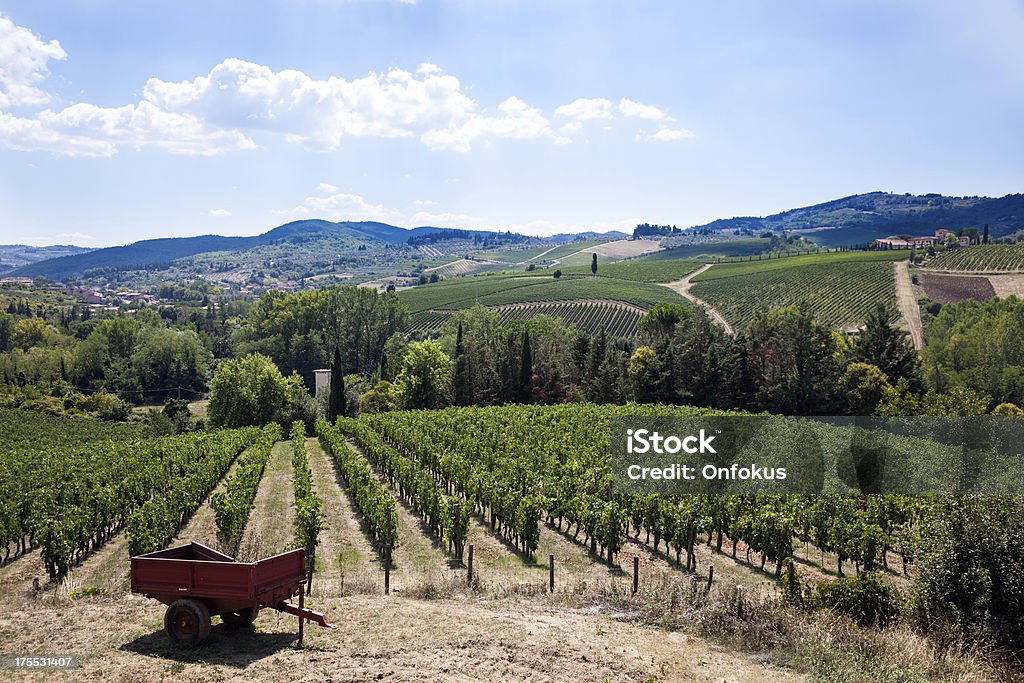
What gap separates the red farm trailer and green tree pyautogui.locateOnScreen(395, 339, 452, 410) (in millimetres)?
50554

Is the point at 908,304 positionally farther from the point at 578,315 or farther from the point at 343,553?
the point at 343,553

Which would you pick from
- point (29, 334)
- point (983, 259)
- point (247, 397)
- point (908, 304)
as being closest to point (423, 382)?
point (247, 397)

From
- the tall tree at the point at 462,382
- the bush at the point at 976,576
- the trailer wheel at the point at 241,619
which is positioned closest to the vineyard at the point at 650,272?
the tall tree at the point at 462,382

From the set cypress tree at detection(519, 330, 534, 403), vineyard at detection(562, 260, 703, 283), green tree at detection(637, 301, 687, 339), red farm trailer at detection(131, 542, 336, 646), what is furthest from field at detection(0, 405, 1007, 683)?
vineyard at detection(562, 260, 703, 283)

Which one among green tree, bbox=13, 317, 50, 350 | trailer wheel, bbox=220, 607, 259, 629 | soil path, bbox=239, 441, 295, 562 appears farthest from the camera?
green tree, bbox=13, 317, 50, 350

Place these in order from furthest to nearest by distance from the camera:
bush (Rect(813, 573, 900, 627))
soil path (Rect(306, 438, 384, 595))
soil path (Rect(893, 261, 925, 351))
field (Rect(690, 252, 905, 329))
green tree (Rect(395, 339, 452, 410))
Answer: field (Rect(690, 252, 905, 329)), soil path (Rect(893, 261, 925, 351)), green tree (Rect(395, 339, 452, 410)), soil path (Rect(306, 438, 384, 595)), bush (Rect(813, 573, 900, 627))

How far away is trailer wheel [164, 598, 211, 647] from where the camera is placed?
10.5 meters

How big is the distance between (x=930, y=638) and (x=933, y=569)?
122 cm

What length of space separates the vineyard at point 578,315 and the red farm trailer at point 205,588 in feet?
254

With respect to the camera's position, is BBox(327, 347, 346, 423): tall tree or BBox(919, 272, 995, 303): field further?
BBox(919, 272, 995, 303): field

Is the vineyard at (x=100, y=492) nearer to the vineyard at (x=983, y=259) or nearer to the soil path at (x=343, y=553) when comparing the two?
the soil path at (x=343, y=553)

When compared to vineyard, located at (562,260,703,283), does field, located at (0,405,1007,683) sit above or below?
below

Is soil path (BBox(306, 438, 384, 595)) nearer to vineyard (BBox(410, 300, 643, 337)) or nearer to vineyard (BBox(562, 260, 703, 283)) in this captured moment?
vineyard (BBox(410, 300, 643, 337))

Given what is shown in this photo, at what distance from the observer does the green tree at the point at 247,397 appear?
57.8 meters
